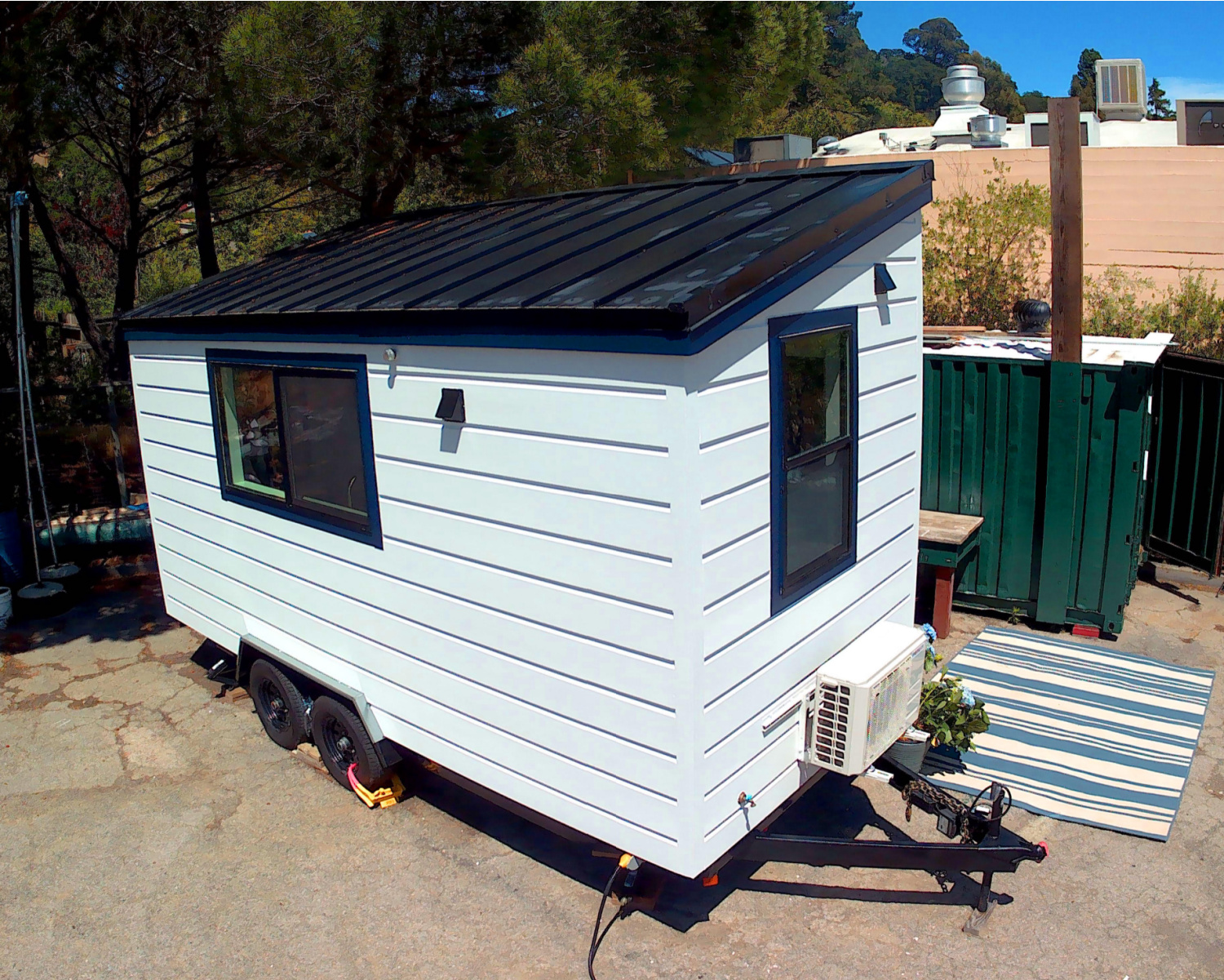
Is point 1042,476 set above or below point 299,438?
below

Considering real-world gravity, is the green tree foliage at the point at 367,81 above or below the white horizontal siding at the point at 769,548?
above

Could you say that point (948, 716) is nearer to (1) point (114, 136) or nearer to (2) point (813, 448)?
(2) point (813, 448)

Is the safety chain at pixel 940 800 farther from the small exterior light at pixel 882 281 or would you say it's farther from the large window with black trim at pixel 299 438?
the large window with black trim at pixel 299 438

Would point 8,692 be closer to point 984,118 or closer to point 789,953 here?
point 789,953

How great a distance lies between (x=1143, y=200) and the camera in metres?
14.2

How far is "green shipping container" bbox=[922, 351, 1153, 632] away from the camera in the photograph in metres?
6.81

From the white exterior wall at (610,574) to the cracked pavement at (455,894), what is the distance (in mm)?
571

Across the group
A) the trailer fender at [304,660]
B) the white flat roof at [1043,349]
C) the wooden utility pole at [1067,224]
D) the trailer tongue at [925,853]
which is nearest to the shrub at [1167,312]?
the white flat roof at [1043,349]

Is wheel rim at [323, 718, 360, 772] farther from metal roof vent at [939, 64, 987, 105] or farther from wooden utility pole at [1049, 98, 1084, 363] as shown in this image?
metal roof vent at [939, 64, 987, 105]

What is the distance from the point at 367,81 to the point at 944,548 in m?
5.58

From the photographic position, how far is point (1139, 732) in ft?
18.6

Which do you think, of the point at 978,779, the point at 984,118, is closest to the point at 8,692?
the point at 978,779

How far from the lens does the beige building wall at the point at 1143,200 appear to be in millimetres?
13820

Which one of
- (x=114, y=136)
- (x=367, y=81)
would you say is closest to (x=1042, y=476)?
(x=367, y=81)
